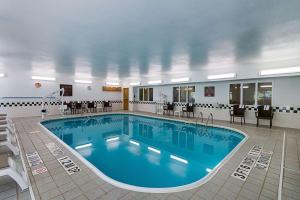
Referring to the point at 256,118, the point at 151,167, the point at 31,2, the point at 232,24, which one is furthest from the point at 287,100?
the point at 31,2

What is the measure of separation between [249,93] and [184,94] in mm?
3113

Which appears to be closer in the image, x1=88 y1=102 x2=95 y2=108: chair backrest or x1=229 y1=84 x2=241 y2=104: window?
x1=229 y1=84 x2=241 y2=104: window

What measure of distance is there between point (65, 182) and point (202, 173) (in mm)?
2222

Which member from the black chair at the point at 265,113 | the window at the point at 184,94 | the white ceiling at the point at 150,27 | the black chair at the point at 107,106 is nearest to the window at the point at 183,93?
the window at the point at 184,94

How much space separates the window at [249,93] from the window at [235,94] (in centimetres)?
22

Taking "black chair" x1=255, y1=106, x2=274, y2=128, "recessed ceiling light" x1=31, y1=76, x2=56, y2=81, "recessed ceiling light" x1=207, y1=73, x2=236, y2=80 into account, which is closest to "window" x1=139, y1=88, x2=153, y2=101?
"recessed ceiling light" x1=207, y1=73, x2=236, y2=80

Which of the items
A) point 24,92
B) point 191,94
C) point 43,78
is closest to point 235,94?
point 191,94

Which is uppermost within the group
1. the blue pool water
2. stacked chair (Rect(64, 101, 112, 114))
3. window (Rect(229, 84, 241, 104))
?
window (Rect(229, 84, 241, 104))

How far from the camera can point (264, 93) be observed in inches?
235

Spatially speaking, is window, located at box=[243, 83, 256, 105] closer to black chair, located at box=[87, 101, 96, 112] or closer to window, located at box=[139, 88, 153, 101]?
window, located at box=[139, 88, 153, 101]

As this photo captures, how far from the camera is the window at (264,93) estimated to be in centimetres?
582

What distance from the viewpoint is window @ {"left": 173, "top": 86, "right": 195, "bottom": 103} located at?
8156 millimetres

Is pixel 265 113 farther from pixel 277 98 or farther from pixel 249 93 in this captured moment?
pixel 249 93

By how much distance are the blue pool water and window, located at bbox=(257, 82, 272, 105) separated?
2.00m
